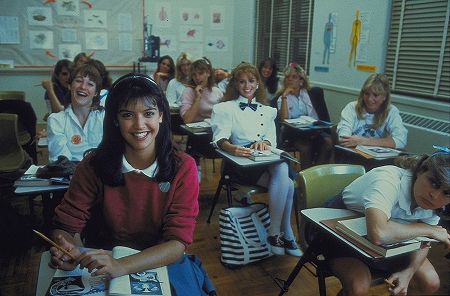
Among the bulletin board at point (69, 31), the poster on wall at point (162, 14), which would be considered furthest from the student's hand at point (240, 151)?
the poster on wall at point (162, 14)

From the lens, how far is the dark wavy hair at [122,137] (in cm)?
134

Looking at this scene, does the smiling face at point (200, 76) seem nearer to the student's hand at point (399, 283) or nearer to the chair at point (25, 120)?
the chair at point (25, 120)

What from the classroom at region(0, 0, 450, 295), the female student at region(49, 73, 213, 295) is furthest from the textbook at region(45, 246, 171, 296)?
the classroom at region(0, 0, 450, 295)

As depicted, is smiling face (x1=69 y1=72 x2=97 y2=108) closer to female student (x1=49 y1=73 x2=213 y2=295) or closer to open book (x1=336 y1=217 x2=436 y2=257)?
female student (x1=49 y1=73 x2=213 y2=295)

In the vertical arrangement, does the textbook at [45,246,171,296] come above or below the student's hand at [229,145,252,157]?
below

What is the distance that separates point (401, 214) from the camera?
65.4 inches

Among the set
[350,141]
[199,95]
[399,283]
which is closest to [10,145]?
[199,95]

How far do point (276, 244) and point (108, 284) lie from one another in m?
1.67

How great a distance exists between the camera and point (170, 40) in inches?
278

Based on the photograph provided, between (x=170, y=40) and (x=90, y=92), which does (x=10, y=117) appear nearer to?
(x=90, y=92)

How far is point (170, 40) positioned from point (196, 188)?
6.08m

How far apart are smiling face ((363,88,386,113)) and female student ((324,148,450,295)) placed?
1677mm

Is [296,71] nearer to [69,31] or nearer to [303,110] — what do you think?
[303,110]

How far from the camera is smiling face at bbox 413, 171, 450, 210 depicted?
1480 millimetres
